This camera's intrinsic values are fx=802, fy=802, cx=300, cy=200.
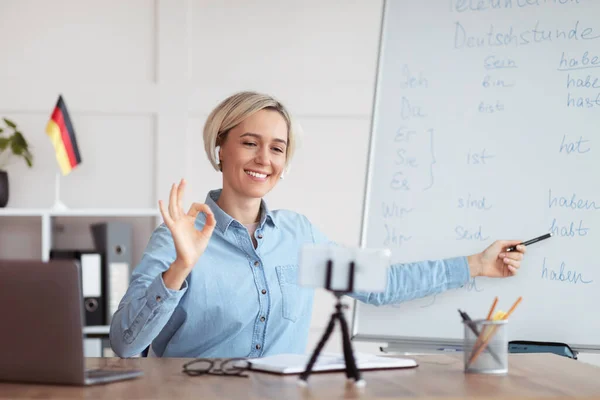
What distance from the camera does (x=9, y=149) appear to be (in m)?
3.35

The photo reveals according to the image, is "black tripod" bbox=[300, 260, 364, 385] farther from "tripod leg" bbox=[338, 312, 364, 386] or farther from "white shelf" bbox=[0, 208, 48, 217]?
"white shelf" bbox=[0, 208, 48, 217]

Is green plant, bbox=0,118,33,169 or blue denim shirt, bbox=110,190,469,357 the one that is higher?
green plant, bbox=0,118,33,169

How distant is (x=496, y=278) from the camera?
209 cm

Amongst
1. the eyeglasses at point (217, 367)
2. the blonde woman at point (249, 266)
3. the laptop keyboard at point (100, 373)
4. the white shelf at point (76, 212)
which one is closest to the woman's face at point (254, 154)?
the blonde woman at point (249, 266)

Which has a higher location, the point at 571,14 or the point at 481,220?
the point at 571,14

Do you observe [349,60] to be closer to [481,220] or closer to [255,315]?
[481,220]

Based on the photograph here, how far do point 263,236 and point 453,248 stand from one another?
0.51 m

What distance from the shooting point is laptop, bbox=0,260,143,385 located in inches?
45.3

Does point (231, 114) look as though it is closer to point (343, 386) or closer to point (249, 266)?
point (249, 266)

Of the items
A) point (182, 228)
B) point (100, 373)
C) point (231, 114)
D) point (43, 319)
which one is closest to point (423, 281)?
point (231, 114)

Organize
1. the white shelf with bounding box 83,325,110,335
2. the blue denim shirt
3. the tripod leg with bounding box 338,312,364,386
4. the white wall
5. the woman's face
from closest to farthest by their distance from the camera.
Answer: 1. the tripod leg with bounding box 338,312,364,386
2. the blue denim shirt
3. the woman's face
4. the white shelf with bounding box 83,325,110,335
5. the white wall

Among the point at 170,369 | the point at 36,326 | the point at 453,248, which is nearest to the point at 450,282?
the point at 453,248

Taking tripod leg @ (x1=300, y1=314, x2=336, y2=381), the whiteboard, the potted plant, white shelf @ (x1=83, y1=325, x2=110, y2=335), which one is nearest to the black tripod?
tripod leg @ (x1=300, y1=314, x2=336, y2=381)

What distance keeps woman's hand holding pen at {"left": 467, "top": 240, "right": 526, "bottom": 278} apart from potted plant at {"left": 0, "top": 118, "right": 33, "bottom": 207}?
201 centimetres
